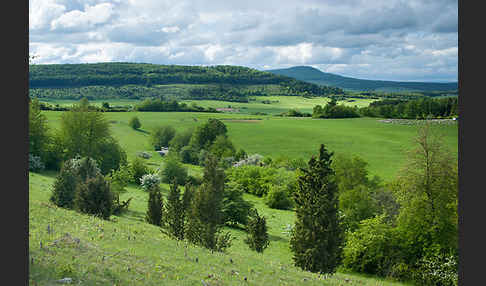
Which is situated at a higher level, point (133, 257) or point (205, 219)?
point (133, 257)

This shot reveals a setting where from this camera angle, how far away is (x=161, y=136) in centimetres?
11831

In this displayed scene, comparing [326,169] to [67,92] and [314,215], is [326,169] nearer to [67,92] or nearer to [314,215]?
[314,215]

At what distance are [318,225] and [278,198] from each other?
41.5 meters

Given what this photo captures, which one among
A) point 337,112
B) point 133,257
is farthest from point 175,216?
point 337,112

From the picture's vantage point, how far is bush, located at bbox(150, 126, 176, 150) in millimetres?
116400

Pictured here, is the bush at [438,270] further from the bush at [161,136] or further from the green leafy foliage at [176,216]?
the bush at [161,136]

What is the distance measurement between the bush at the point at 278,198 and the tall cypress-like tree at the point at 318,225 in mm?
39984

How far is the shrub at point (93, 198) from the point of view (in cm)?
3152

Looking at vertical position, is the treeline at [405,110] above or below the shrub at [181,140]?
above

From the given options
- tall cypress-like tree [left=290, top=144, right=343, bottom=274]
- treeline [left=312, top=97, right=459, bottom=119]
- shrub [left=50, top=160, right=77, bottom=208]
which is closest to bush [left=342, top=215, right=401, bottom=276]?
tall cypress-like tree [left=290, top=144, right=343, bottom=274]

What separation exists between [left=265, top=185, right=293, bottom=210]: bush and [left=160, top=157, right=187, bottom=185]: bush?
15645 mm

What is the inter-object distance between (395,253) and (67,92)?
624 ft

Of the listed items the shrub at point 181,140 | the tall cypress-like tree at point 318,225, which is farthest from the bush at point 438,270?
the shrub at point 181,140

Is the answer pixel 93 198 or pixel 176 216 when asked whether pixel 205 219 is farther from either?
pixel 93 198
